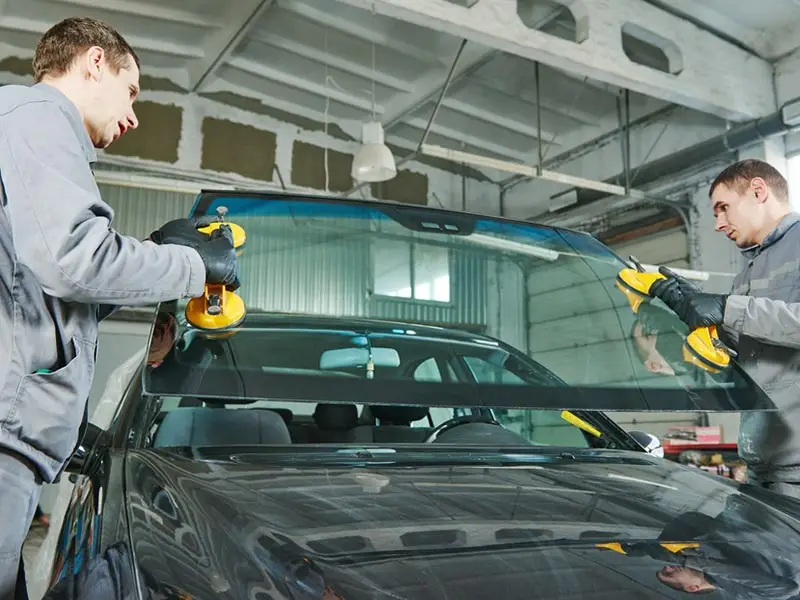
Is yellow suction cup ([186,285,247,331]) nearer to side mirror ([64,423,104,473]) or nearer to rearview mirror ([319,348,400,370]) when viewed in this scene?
rearview mirror ([319,348,400,370])

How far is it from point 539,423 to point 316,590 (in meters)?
1.19

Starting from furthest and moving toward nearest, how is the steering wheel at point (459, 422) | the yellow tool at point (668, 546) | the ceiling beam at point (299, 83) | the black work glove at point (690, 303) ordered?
1. the ceiling beam at point (299, 83)
2. the steering wheel at point (459, 422)
3. the black work glove at point (690, 303)
4. the yellow tool at point (668, 546)

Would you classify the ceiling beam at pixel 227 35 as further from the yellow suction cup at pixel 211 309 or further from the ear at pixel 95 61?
the yellow suction cup at pixel 211 309

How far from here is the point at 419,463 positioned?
1.42 metres

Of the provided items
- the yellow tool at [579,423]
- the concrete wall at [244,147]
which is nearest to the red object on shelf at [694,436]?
the concrete wall at [244,147]

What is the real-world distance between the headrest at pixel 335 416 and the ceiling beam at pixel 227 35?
4577 millimetres

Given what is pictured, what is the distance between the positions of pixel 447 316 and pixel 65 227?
910mm

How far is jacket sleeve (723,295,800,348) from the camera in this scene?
1678mm

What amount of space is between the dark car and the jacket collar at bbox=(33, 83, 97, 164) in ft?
1.09

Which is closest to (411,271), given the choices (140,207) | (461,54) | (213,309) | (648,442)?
(213,309)

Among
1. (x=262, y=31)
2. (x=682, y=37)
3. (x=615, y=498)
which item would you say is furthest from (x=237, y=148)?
(x=615, y=498)

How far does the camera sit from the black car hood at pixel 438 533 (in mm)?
858

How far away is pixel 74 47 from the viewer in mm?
1340

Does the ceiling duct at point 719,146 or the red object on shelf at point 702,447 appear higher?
the ceiling duct at point 719,146
